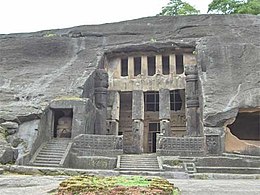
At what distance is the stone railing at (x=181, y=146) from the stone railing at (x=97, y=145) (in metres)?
1.91

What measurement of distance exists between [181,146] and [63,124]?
21.1 feet

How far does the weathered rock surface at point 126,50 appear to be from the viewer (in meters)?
16.9

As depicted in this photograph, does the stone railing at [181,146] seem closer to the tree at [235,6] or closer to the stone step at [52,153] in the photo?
the stone step at [52,153]

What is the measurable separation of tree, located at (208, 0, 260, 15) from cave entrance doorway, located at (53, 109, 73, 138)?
20.3m

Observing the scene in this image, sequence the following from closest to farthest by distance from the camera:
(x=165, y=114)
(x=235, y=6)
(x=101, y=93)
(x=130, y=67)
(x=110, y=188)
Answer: (x=110, y=188), (x=165, y=114), (x=101, y=93), (x=130, y=67), (x=235, y=6)

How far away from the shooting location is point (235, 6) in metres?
32.0

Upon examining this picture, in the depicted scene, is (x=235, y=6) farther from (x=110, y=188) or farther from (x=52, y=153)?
(x=110, y=188)

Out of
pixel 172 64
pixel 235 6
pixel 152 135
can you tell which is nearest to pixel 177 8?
pixel 235 6

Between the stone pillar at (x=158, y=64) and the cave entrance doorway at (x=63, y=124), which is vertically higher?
the stone pillar at (x=158, y=64)

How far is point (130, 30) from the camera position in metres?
25.1

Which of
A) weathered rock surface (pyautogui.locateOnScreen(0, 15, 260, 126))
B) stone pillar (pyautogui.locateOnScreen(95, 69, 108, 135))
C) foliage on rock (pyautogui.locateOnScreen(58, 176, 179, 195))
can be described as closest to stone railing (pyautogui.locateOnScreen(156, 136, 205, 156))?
weathered rock surface (pyautogui.locateOnScreen(0, 15, 260, 126))

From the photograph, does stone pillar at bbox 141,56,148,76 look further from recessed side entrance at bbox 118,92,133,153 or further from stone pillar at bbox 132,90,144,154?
recessed side entrance at bbox 118,92,133,153

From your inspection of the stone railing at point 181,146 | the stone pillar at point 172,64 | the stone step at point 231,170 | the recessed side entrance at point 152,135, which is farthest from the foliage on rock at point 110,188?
the stone pillar at point 172,64

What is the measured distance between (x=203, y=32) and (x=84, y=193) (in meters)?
20.7
